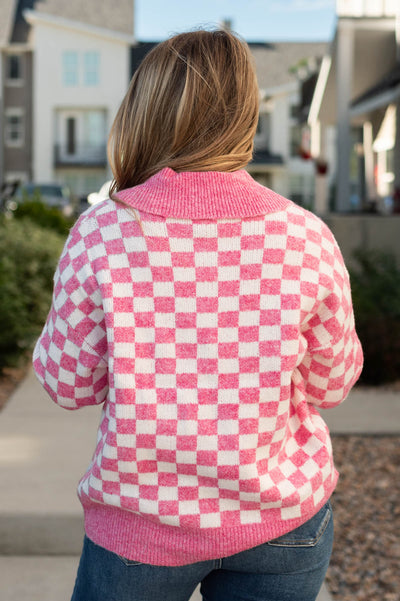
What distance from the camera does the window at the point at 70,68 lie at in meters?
36.6

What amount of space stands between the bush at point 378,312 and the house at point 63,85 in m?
29.9

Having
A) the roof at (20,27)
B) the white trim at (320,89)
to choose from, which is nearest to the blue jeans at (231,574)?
the white trim at (320,89)

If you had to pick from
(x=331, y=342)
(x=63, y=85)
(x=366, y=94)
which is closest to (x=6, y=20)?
(x=63, y=85)

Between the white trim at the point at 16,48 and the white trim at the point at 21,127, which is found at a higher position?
the white trim at the point at 16,48

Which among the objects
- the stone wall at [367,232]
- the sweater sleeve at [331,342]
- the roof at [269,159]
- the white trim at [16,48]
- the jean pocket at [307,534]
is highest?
the white trim at [16,48]

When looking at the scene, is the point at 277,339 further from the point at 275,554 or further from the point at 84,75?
the point at 84,75

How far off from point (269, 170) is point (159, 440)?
36.6m

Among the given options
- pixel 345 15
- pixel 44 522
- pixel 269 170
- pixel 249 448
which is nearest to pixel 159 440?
pixel 249 448

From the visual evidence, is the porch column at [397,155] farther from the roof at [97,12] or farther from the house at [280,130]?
the roof at [97,12]

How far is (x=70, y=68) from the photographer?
3669 cm

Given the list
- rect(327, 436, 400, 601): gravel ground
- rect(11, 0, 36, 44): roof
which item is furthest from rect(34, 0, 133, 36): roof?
rect(327, 436, 400, 601): gravel ground

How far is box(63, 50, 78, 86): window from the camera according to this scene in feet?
120

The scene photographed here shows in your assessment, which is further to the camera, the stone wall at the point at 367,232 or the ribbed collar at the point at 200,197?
the stone wall at the point at 367,232

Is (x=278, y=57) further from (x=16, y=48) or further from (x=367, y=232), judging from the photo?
(x=367, y=232)
